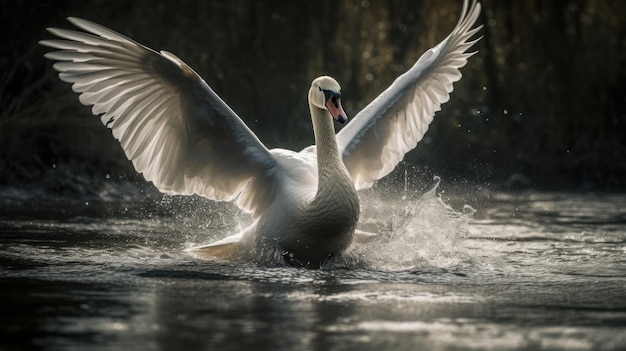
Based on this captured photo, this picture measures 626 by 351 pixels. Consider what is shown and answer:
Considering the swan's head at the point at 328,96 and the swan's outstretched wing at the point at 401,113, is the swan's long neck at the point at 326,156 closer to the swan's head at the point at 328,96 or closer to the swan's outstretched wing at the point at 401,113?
the swan's head at the point at 328,96

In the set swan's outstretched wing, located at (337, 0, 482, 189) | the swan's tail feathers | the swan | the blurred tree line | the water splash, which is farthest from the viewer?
the blurred tree line

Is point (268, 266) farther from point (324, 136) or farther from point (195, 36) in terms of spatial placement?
point (195, 36)

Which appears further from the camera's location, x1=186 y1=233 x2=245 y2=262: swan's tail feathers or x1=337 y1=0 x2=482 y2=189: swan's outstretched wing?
x1=337 y1=0 x2=482 y2=189: swan's outstretched wing

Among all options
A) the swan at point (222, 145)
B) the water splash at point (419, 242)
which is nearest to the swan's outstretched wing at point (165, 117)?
the swan at point (222, 145)

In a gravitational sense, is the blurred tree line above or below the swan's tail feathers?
above

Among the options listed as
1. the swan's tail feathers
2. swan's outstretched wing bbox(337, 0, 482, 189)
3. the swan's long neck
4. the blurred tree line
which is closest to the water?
the swan's tail feathers

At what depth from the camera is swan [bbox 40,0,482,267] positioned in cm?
828

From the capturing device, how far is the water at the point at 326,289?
5.54 metres

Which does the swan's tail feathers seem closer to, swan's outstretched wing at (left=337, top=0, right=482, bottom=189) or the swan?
the swan

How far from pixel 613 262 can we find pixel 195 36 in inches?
389

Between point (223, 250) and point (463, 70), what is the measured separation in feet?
33.9

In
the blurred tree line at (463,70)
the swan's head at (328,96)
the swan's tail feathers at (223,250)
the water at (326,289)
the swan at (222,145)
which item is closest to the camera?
the water at (326,289)

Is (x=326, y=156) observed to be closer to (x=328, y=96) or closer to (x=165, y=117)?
(x=328, y=96)

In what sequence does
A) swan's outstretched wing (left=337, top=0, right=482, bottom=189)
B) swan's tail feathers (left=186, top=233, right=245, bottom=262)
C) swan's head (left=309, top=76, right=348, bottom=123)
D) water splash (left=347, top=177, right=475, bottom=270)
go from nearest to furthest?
swan's head (left=309, top=76, right=348, bottom=123) < water splash (left=347, top=177, right=475, bottom=270) < swan's tail feathers (left=186, top=233, right=245, bottom=262) < swan's outstretched wing (left=337, top=0, right=482, bottom=189)
